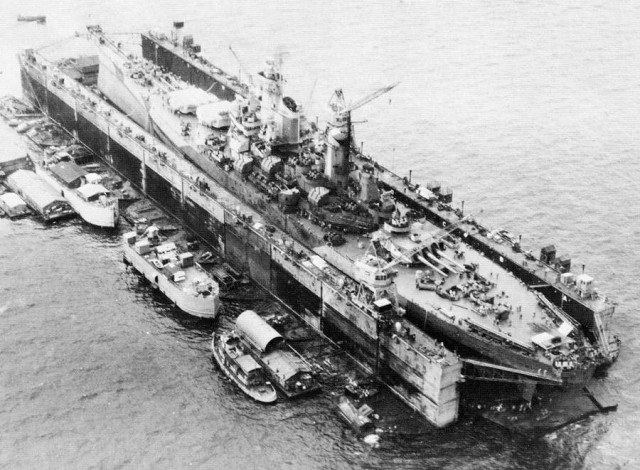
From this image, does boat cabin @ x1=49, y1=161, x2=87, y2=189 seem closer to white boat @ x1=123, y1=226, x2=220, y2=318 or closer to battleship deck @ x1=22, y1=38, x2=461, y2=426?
battleship deck @ x1=22, y1=38, x2=461, y2=426

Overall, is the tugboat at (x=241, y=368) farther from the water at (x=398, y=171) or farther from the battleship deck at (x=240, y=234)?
the battleship deck at (x=240, y=234)

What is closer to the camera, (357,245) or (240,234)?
(357,245)

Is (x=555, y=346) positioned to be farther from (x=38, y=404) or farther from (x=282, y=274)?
(x=38, y=404)

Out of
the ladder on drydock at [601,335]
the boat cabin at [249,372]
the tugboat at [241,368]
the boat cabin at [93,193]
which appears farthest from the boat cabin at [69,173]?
the ladder on drydock at [601,335]

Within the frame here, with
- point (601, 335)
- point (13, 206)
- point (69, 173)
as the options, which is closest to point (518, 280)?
point (601, 335)

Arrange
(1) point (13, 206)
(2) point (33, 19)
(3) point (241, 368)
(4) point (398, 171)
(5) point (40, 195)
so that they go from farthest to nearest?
(2) point (33, 19) < (4) point (398, 171) < (5) point (40, 195) < (1) point (13, 206) < (3) point (241, 368)

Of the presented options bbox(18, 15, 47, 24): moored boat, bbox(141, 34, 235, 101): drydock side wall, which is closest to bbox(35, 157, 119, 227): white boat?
bbox(141, 34, 235, 101): drydock side wall

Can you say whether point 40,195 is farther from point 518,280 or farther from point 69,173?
point 518,280
